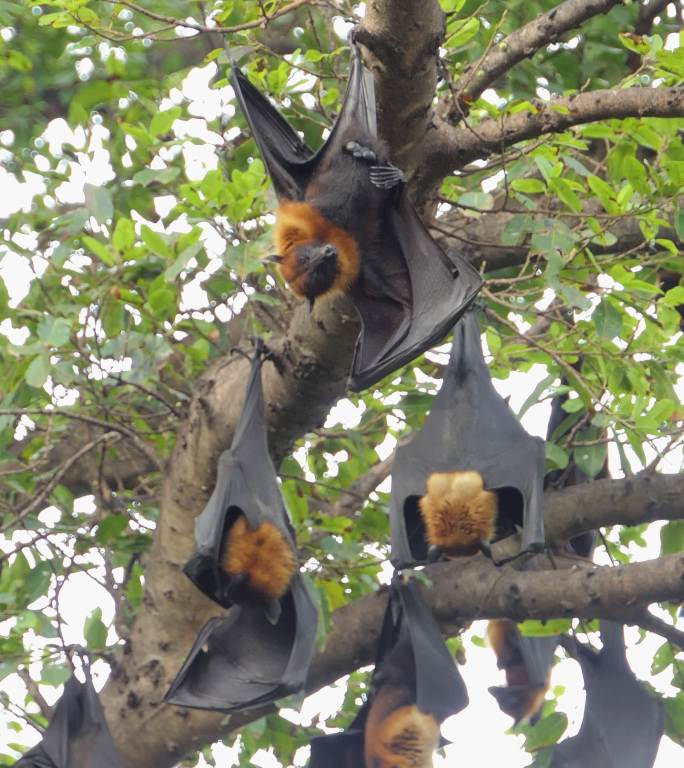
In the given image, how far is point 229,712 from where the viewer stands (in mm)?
5105

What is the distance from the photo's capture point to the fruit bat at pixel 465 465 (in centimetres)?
526

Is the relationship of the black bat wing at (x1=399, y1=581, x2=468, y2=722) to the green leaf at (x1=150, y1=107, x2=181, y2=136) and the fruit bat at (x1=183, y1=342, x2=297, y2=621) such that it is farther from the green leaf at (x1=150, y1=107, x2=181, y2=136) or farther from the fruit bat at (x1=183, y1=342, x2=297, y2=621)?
the green leaf at (x1=150, y1=107, x2=181, y2=136)

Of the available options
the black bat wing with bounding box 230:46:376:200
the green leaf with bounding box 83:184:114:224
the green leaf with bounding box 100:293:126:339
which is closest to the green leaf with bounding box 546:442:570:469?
the black bat wing with bounding box 230:46:376:200

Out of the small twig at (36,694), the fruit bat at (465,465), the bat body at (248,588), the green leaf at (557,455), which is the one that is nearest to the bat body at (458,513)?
the fruit bat at (465,465)

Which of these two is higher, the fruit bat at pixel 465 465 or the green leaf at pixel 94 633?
the fruit bat at pixel 465 465

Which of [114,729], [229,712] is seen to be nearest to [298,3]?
[229,712]

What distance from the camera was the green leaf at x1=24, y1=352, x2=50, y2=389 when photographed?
15.5ft

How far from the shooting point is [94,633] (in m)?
5.63

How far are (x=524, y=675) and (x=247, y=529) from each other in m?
2.51

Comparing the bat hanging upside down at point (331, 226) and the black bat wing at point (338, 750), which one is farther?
the black bat wing at point (338, 750)

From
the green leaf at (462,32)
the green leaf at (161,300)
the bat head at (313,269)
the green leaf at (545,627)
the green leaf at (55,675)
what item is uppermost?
the green leaf at (462,32)

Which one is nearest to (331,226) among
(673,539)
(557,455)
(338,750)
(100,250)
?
(100,250)

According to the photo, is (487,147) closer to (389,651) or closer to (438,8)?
(438,8)

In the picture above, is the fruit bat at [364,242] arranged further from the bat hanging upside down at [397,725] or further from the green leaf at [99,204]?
the bat hanging upside down at [397,725]
